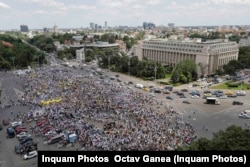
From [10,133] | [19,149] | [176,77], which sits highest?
[176,77]

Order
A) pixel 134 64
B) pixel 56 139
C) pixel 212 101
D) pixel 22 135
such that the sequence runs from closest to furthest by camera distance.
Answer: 1. pixel 56 139
2. pixel 22 135
3. pixel 212 101
4. pixel 134 64

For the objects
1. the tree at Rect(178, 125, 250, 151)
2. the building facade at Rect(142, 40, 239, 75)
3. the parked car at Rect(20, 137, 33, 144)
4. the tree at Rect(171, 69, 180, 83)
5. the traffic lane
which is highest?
the building facade at Rect(142, 40, 239, 75)

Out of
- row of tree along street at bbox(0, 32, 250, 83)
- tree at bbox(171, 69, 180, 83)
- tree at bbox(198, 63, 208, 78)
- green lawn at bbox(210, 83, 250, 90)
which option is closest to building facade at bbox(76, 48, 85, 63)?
row of tree along street at bbox(0, 32, 250, 83)

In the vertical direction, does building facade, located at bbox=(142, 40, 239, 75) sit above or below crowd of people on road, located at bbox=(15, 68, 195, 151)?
above

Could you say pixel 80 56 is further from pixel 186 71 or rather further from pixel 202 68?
pixel 202 68

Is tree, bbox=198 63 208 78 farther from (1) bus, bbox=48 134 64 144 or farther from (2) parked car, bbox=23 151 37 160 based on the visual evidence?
(2) parked car, bbox=23 151 37 160

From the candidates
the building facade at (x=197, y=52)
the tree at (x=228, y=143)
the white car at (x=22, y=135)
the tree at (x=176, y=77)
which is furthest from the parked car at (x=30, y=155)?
the building facade at (x=197, y=52)

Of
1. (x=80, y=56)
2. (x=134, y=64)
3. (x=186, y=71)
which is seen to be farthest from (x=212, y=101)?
(x=80, y=56)
